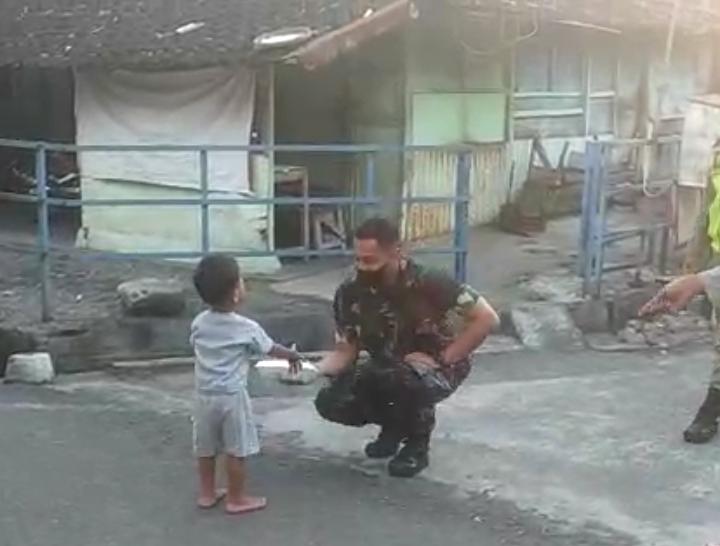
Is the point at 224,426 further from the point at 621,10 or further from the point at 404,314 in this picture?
the point at 621,10

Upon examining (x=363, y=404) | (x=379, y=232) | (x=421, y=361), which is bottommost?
(x=363, y=404)

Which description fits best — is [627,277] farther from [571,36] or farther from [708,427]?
[571,36]

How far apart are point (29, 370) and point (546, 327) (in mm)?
3426

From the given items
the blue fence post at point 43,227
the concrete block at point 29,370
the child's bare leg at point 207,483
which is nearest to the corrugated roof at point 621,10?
the blue fence post at point 43,227

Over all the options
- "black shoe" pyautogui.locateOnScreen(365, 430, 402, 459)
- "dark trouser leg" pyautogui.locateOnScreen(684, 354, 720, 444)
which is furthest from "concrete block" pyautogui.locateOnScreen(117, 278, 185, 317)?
"dark trouser leg" pyautogui.locateOnScreen(684, 354, 720, 444)

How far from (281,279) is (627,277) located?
8.89 feet

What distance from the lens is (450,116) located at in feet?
37.0

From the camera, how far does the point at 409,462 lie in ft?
17.5

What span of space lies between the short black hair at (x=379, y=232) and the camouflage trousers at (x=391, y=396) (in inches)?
22.7

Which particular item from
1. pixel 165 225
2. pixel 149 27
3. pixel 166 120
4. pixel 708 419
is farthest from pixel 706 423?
pixel 149 27

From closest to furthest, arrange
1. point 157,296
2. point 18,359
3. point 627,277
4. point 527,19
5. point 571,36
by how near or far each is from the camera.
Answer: point 18,359 → point 157,296 → point 627,277 → point 527,19 → point 571,36

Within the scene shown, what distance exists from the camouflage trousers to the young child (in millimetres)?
520

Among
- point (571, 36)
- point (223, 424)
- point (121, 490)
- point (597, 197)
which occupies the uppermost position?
point (571, 36)

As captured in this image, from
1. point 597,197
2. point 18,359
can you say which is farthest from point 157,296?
point 597,197
